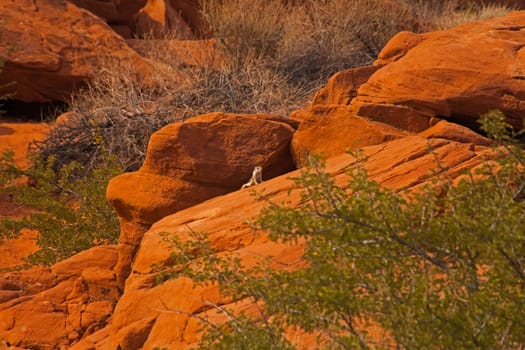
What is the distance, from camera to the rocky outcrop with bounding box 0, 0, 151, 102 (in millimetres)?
15047

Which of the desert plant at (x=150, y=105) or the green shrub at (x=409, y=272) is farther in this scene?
the desert plant at (x=150, y=105)

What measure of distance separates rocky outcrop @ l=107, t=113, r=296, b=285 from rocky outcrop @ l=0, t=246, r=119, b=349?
23 centimetres

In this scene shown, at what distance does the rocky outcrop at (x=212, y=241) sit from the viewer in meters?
6.24

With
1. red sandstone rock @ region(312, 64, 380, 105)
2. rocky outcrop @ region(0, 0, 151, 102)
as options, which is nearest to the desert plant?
rocky outcrop @ region(0, 0, 151, 102)

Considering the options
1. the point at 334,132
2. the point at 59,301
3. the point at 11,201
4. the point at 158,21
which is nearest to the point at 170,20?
the point at 158,21

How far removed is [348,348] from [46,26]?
12462 mm

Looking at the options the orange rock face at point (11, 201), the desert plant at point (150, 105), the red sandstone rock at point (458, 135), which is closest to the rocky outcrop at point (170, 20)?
the orange rock face at point (11, 201)

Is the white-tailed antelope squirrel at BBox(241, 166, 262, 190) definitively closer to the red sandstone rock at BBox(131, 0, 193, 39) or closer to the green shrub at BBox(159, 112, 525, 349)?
the green shrub at BBox(159, 112, 525, 349)

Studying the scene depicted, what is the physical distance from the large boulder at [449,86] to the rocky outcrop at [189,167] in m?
0.80

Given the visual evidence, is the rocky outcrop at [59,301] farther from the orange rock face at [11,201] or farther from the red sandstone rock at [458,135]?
the red sandstone rock at [458,135]

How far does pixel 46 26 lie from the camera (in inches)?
623

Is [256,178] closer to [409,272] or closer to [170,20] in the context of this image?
[409,272]

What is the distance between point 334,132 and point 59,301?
A: 2.42 m

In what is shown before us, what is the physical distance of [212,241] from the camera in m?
6.65
